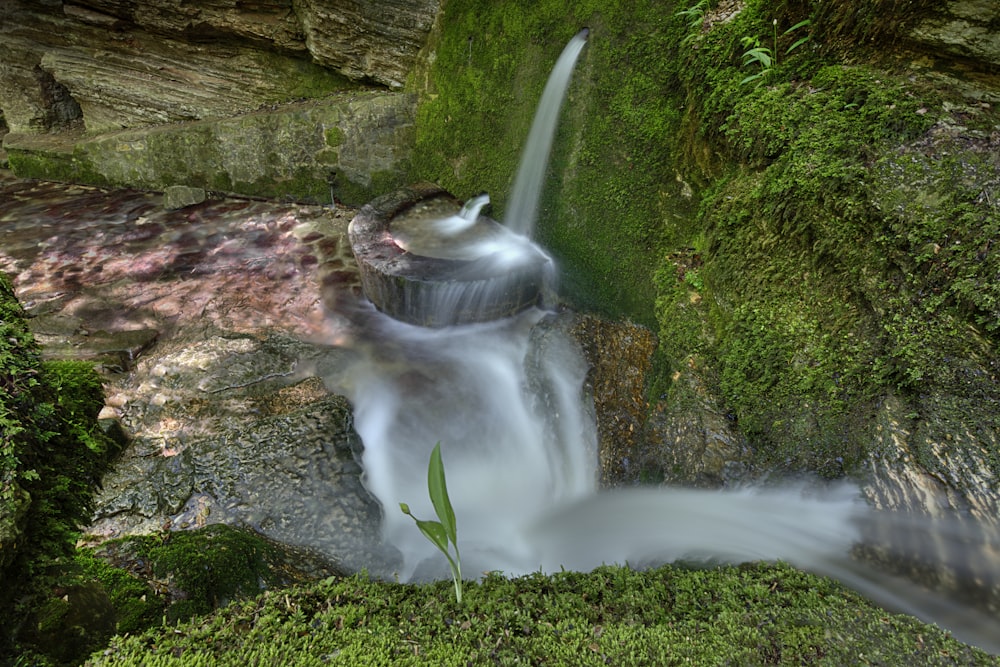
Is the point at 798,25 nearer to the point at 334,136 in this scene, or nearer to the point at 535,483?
the point at 535,483

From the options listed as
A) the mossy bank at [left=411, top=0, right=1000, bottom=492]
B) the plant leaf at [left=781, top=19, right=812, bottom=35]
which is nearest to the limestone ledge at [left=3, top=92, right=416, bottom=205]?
the mossy bank at [left=411, top=0, right=1000, bottom=492]

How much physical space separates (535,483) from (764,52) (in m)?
3.35

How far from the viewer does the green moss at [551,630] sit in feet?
4.50

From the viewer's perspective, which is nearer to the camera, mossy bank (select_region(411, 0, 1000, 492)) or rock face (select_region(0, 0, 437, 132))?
mossy bank (select_region(411, 0, 1000, 492))

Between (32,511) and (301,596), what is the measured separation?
0.75 meters

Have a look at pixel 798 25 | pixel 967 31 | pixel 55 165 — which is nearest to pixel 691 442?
pixel 967 31

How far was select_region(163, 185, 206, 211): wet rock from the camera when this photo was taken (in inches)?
291

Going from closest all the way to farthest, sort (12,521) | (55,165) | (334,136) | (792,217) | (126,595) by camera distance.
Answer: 1. (12,521)
2. (126,595)
3. (792,217)
4. (334,136)
5. (55,165)

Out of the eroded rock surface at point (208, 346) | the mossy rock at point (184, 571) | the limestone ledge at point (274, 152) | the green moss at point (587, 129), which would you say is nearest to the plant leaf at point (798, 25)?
the green moss at point (587, 129)

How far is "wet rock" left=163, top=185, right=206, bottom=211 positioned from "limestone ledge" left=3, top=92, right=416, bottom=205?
0.82ft

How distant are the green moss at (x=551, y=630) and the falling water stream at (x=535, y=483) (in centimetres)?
40

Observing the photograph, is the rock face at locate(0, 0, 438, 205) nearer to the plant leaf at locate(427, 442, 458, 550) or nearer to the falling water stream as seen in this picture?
the falling water stream

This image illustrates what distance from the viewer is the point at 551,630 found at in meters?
1.54

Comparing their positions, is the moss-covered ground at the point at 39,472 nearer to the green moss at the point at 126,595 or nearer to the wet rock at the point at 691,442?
the green moss at the point at 126,595
